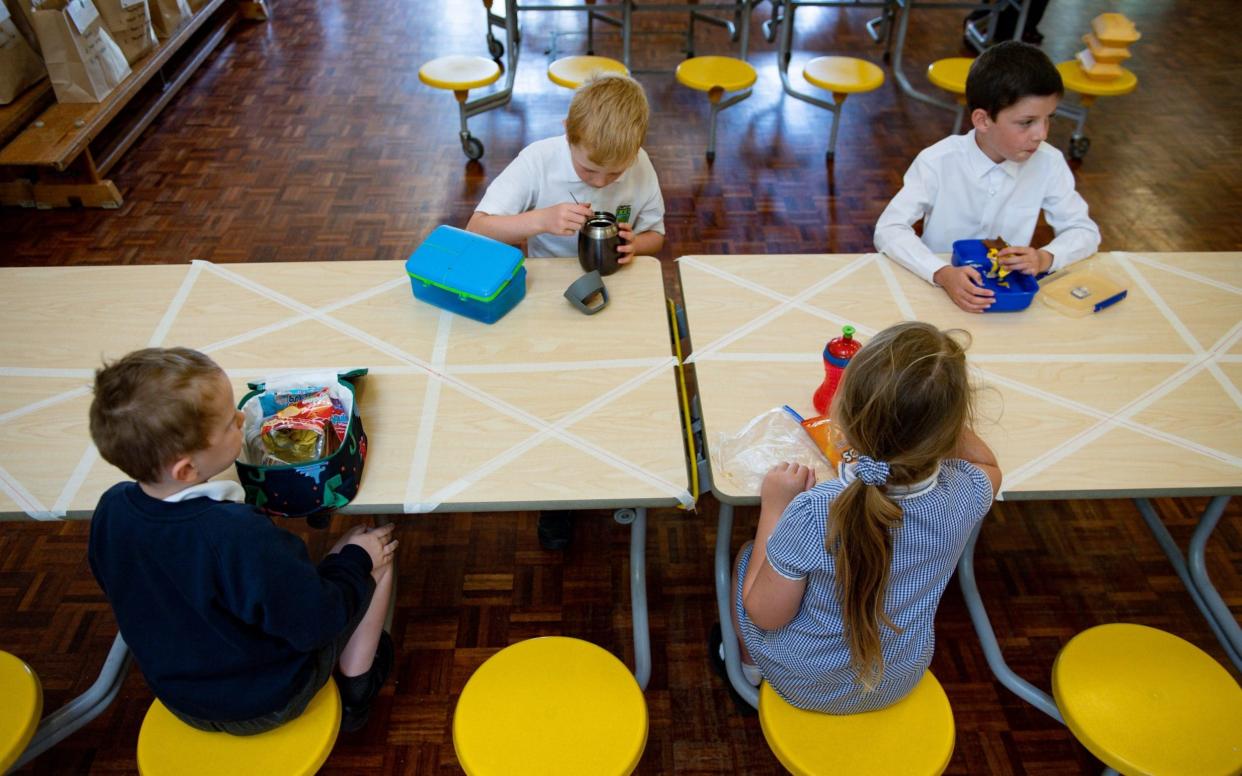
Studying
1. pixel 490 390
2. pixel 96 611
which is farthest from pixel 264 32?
pixel 490 390

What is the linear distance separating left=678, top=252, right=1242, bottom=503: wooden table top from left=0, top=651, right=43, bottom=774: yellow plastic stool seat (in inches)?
44.0

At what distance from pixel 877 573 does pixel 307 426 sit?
93 cm

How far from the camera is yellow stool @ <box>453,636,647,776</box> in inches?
49.1

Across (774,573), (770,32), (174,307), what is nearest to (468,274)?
(174,307)

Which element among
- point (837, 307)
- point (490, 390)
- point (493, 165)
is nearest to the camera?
point (490, 390)

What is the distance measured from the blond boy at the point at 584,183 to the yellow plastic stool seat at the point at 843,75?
181 cm

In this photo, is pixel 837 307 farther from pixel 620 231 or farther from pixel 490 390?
pixel 490 390

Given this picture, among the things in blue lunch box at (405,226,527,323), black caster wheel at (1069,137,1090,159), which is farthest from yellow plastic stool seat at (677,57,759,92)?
blue lunch box at (405,226,527,323)

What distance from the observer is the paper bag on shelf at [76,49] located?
3.20m

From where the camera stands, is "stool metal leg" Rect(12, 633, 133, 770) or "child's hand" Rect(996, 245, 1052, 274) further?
"child's hand" Rect(996, 245, 1052, 274)

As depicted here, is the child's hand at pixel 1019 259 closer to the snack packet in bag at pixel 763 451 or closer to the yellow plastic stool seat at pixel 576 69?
the snack packet in bag at pixel 763 451

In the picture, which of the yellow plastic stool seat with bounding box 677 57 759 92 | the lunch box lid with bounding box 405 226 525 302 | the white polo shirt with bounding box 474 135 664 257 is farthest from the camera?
the yellow plastic stool seat with bounding box 677 57 759 92

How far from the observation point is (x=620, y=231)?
1.86m

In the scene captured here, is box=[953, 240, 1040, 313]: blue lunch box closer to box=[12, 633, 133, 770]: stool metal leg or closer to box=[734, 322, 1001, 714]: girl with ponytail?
box=[734, 322, 1001, 714]: girl with ponytail
